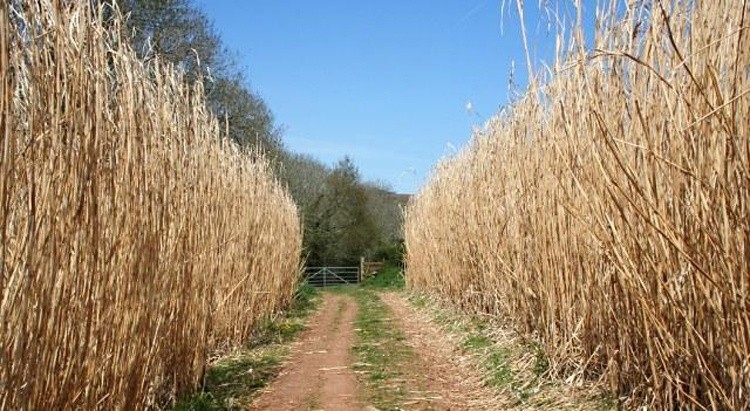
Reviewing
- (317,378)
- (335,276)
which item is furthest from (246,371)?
(335,276)

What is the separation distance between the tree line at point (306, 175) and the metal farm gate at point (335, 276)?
0.50 meters

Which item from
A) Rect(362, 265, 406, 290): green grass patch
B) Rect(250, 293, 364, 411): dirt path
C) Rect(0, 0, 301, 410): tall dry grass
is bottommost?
Rect(250, 293, 364, 411): dirt path

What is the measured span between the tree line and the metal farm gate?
1.65 ft

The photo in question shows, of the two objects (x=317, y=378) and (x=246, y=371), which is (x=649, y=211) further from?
(x=246, y=371)

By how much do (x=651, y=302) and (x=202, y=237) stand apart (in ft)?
10.2

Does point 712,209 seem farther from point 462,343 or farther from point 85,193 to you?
point 462,343

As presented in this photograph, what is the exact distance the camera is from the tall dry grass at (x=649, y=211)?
2279mm

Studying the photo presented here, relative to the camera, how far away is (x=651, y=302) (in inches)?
107

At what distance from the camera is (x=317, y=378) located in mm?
5781

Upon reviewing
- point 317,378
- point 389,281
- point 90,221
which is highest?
point 90,221

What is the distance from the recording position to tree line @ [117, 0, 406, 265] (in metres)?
15.0

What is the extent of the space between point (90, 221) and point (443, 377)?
12.9ft

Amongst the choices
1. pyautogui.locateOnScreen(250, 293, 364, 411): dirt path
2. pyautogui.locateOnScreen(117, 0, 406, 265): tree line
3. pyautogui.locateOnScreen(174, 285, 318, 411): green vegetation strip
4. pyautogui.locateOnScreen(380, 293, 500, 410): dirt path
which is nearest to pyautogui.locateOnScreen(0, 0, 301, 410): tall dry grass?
pyautogui.locateOnScreen(174, 285, 318, 411): green vegetation strip

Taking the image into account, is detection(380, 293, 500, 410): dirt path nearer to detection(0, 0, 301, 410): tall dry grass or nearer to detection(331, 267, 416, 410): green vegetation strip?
detection(331, 267, 416, 410): green vegetation strip
